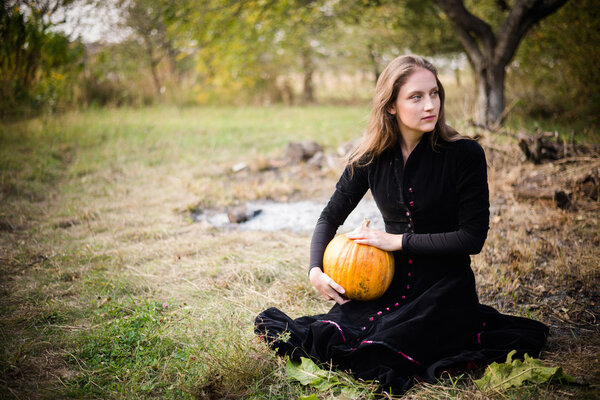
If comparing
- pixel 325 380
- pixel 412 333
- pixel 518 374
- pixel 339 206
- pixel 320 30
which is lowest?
pixel 325 380

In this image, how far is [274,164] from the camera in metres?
7.24

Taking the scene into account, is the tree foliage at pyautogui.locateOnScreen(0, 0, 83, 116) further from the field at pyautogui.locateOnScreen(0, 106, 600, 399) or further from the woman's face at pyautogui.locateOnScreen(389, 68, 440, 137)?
the woman's face at pyautogui.locateOnScreen(389, 68, 440, 137)

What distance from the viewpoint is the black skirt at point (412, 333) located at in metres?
2.13

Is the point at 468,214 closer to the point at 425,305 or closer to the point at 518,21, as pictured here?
the point at 425,305

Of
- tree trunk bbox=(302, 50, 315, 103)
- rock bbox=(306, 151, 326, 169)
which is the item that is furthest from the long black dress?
tree trunk bbox=(302, 50, 315, 103)

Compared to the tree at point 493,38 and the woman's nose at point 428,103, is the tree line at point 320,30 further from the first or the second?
the woman's nose at point 428,103

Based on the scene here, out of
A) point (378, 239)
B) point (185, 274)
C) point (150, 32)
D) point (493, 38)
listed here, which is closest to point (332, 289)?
point (378, 239)

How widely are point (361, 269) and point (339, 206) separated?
455 millimetres

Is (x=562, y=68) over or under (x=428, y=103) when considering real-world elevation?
over

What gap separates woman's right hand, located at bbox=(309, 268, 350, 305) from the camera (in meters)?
2.42

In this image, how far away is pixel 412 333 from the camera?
212cm

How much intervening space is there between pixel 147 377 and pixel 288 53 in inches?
611

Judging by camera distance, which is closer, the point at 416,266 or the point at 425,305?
the point at 425,305

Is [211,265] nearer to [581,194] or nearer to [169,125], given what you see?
[581,194]
